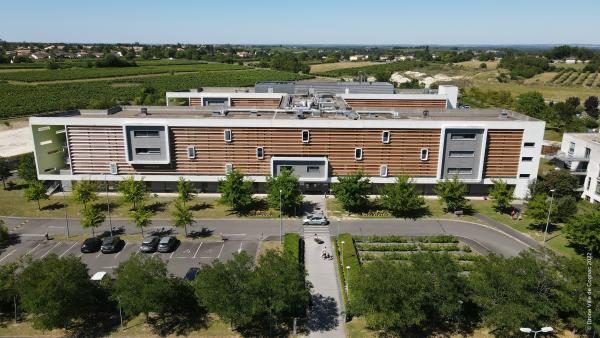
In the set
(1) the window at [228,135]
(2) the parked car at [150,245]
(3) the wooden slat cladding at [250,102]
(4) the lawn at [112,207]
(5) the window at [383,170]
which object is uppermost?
(3) the wooden slat cladding at [250,102]

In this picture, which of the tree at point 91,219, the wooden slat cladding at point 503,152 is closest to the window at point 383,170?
the wooden slat cladding at point 503,152

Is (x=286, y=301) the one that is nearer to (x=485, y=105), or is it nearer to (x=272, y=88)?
(x=272, y=88)

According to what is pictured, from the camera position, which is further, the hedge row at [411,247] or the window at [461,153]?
the window at [461,153]

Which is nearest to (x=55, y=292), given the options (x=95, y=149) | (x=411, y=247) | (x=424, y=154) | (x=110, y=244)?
(x=110, y=244)

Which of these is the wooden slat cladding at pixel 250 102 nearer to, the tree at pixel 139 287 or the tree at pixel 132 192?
the tree at pixel 132 192

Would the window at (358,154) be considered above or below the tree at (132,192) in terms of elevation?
above

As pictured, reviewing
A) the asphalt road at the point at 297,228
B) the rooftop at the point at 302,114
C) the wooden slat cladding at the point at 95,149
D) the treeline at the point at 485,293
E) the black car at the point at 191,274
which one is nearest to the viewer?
the treeline at the point at 485,293

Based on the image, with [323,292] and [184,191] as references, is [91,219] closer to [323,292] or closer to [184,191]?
[184,191]

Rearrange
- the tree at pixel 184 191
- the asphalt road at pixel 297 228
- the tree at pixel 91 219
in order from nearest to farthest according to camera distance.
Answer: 1. the tree at pixel 91 219
2. the asphalt road at pixel 297 228
3. the tree at pixel 184 191
